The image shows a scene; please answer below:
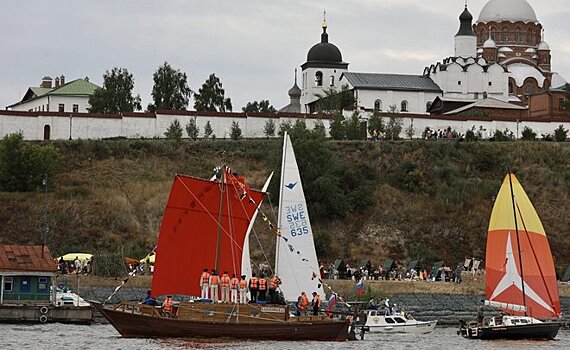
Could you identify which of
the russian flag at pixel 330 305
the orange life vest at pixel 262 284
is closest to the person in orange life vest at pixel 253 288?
the orange life vest at pixel 262 284

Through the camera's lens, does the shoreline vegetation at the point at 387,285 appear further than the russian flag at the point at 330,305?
Yes

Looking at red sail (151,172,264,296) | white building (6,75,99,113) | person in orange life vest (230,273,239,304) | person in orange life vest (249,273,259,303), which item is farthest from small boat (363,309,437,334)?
white building (6,75,99,113)

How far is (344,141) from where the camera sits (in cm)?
9812

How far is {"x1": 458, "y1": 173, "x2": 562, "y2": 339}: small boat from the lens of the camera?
53500 millimetres

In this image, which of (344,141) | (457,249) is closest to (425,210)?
(457,249)

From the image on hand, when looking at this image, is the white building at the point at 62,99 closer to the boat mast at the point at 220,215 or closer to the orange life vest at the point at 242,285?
the boat mast at the point at 220,215

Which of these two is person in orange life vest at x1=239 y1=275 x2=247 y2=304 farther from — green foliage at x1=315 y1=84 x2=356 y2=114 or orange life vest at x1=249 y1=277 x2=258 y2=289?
green foliage at x1=315 y1=84 x2=356 y2=114

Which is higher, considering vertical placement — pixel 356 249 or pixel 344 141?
pixel 344 141

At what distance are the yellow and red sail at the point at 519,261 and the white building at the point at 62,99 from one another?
70.7m

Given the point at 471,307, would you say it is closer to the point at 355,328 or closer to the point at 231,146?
the point at 355,328

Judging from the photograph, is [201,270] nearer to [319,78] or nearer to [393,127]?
[393,127]

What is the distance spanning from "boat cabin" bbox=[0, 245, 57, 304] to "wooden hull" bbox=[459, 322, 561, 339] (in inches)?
722

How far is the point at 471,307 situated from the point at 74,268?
21.9 metres

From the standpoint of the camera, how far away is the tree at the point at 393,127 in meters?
104
